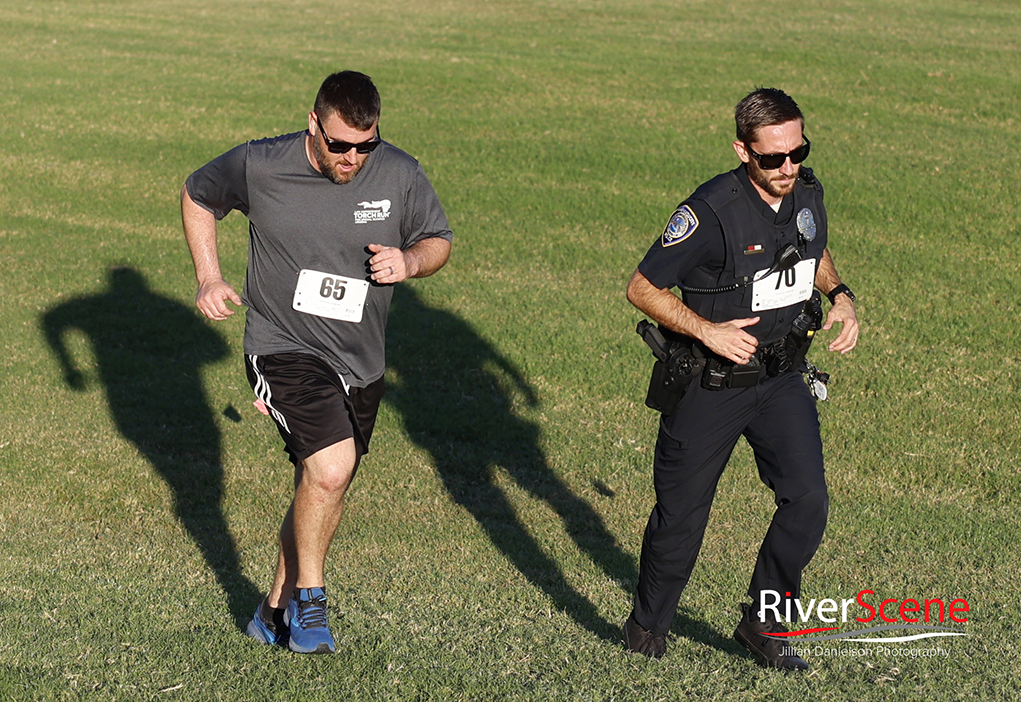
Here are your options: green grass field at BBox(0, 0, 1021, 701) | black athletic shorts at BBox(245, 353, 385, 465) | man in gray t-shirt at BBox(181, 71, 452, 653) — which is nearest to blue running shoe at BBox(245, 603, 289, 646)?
man in gray t-shirt at BBox(181, 71, 452, 653)

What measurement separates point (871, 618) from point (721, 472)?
1.29 metres

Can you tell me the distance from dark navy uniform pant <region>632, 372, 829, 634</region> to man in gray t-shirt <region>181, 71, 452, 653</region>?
134cm

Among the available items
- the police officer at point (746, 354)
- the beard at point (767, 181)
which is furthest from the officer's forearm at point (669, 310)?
the beard at point (767, 181)

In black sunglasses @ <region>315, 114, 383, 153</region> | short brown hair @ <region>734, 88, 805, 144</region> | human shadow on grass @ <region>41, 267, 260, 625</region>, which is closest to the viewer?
short brown hair @ <region>734, 88, 805, 144</region>

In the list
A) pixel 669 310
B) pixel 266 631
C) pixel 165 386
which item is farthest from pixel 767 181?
pixel 165 386

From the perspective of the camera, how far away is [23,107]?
2064cm

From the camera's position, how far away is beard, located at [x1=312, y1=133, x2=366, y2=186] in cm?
511

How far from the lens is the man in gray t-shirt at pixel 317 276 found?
5.09 m

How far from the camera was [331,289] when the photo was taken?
5246 mm

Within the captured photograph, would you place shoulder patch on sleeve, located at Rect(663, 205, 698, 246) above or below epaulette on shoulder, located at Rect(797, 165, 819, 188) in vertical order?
below

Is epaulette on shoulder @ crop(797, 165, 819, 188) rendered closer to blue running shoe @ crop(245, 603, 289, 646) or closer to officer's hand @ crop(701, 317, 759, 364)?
officer's hand @ crop(701, 317, 759, 364)

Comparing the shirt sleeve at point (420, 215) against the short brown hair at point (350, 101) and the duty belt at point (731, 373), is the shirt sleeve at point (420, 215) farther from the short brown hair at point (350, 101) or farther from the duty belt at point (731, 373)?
the duty belt at point (731, 373)

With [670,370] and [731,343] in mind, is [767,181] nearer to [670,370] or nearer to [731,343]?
[731,343]

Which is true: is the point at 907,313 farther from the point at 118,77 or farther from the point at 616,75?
the point at 118,77
